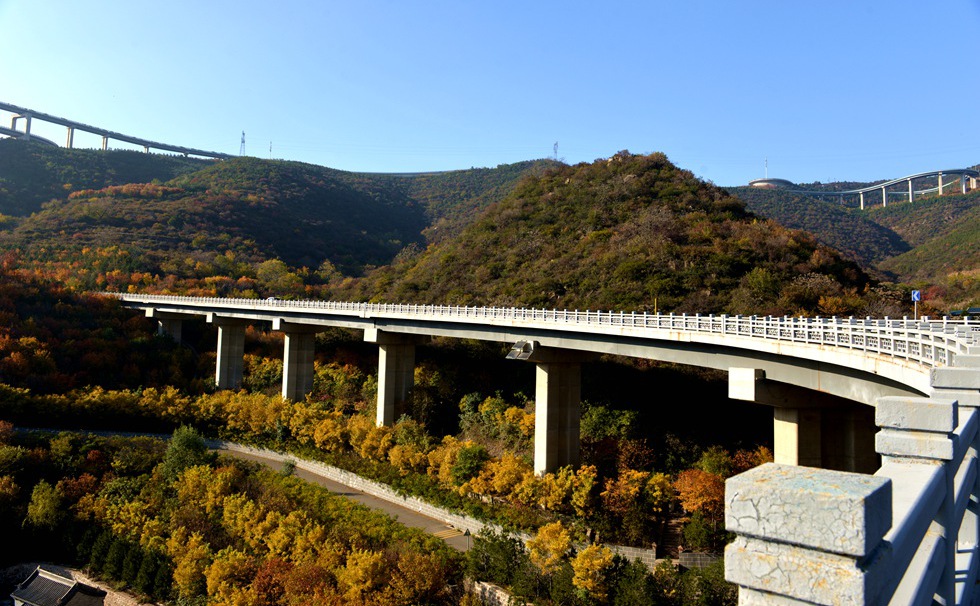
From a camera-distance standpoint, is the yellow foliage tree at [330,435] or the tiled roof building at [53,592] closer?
Answer: the tiled roof building at [53,592]

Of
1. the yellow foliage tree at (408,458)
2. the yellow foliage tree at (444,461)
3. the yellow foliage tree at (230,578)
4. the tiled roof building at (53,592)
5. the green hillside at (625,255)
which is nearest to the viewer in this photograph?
the yellow foliage tree at (230,578)

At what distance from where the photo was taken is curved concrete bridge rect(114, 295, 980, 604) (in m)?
2.77

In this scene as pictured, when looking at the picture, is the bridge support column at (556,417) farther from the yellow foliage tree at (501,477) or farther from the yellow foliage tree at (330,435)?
the yellow foliage tree at (330,435)

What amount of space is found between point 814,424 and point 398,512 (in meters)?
21.9

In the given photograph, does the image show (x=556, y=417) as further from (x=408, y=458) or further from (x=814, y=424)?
(x=814, y=424)

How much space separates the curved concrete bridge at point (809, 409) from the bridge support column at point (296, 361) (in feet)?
0.41

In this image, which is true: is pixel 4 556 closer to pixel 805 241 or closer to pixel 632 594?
pixel 632 594

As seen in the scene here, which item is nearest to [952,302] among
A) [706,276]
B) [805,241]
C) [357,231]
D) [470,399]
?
[805,241]

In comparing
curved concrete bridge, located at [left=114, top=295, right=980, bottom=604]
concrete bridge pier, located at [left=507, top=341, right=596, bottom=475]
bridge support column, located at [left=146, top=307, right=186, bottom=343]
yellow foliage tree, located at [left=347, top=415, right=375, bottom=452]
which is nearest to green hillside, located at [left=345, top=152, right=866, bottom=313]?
concrete bridge pier, located at [left=507, top=341, right=596, bottom=475]

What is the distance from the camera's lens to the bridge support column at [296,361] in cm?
5238

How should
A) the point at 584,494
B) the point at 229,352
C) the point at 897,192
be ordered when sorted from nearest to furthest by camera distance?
the point at 584,494 < the point at 229,352 < the point at 897,192

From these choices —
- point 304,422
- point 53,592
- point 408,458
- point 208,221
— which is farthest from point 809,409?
point 208,221

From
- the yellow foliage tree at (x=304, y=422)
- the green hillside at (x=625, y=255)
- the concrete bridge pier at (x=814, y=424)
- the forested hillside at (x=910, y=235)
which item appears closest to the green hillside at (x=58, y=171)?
the green hillside at (x=625, y=255)

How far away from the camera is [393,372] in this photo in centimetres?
4503
